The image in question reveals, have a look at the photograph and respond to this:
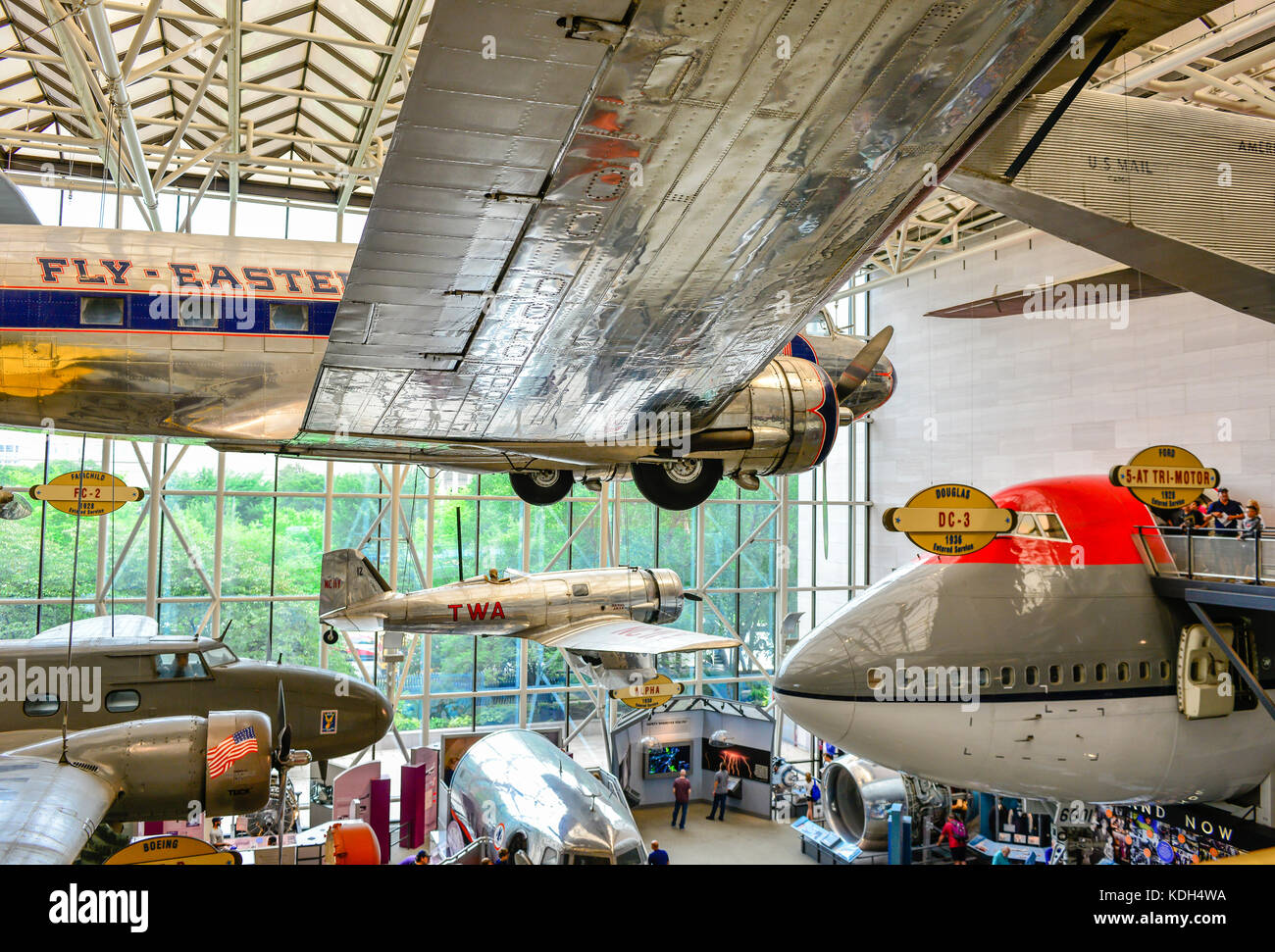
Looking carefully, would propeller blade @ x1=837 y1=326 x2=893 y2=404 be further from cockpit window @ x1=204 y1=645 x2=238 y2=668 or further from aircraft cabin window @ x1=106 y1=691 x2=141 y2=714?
aircraft cabin window @ x1=106 y1=691 x2=141 y2=714

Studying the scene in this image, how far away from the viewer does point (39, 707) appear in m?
9.98

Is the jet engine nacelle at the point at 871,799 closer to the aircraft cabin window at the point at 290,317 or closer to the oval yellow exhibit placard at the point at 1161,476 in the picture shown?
the oval yellow exhibit placard at the point at 1161,476

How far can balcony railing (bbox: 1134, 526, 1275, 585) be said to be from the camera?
7.28m

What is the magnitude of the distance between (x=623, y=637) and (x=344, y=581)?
4.65m

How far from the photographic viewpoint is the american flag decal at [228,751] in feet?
24.0

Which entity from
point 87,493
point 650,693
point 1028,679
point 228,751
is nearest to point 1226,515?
point 1028,679

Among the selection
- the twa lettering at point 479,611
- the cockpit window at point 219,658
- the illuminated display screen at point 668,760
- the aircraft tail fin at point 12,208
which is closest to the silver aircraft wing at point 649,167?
the aircraft tail fin at point 12,208

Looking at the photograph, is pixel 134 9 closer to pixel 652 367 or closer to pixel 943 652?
pixel 652 367

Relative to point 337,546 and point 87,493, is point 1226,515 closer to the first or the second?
point 87,493

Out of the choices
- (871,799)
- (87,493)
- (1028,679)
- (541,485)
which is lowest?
(871,799)

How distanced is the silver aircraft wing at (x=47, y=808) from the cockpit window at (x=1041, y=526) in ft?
26.5

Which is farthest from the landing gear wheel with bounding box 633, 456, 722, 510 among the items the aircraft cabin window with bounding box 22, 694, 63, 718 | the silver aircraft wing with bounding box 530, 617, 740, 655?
the aircraft cabin window with bounding box 22, 694, 63, 718

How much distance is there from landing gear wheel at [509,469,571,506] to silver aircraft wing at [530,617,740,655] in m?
2.58
